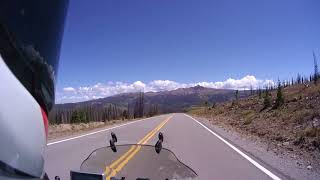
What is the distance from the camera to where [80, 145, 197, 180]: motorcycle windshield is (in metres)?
4.62

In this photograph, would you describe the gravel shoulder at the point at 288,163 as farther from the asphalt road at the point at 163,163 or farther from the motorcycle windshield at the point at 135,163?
the motorcycle windshield at the point at 135,163

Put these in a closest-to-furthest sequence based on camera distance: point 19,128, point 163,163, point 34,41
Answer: point 19,128
point 34,41
point 163,163

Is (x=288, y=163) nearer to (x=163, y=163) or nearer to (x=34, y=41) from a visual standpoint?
(x=163, y=163)

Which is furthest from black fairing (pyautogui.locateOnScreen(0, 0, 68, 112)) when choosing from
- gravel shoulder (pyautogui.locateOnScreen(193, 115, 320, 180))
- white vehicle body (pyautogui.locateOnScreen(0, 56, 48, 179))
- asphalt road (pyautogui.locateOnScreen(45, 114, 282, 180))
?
gravel shoulder (pyautogui.locateOnScreen(193, 115, 320, 180))

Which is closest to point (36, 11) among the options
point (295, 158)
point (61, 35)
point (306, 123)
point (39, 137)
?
point (61, 35)

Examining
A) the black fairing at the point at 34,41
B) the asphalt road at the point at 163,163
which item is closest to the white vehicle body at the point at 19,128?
the black fairing at the point at 34,41

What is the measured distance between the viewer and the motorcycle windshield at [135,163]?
462 centimetres

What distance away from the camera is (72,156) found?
48.4 ft

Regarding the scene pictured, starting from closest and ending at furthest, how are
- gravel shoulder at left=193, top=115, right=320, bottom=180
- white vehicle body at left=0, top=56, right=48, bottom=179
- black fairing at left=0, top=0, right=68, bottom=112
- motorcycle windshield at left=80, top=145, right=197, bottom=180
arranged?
white vehicle body at left=0, top=56, right=48, bottom=179, black fairing at left=0, top=0, right=68, bottom=112, motorcycle windshield at left=80, top=145, right=197, bottom=180, gravel shoulder at left=193, top=115, right=320, bottom=180

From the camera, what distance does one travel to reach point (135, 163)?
519 centimetres

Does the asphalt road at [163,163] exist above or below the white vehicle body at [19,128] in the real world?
below

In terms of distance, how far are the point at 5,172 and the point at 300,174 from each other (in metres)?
10.5

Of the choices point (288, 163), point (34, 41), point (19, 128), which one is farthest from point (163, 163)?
point (288, 163)

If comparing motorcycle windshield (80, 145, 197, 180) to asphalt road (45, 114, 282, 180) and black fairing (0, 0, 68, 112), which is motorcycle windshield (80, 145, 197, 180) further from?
black fairing (0, 0, 68, 112)
